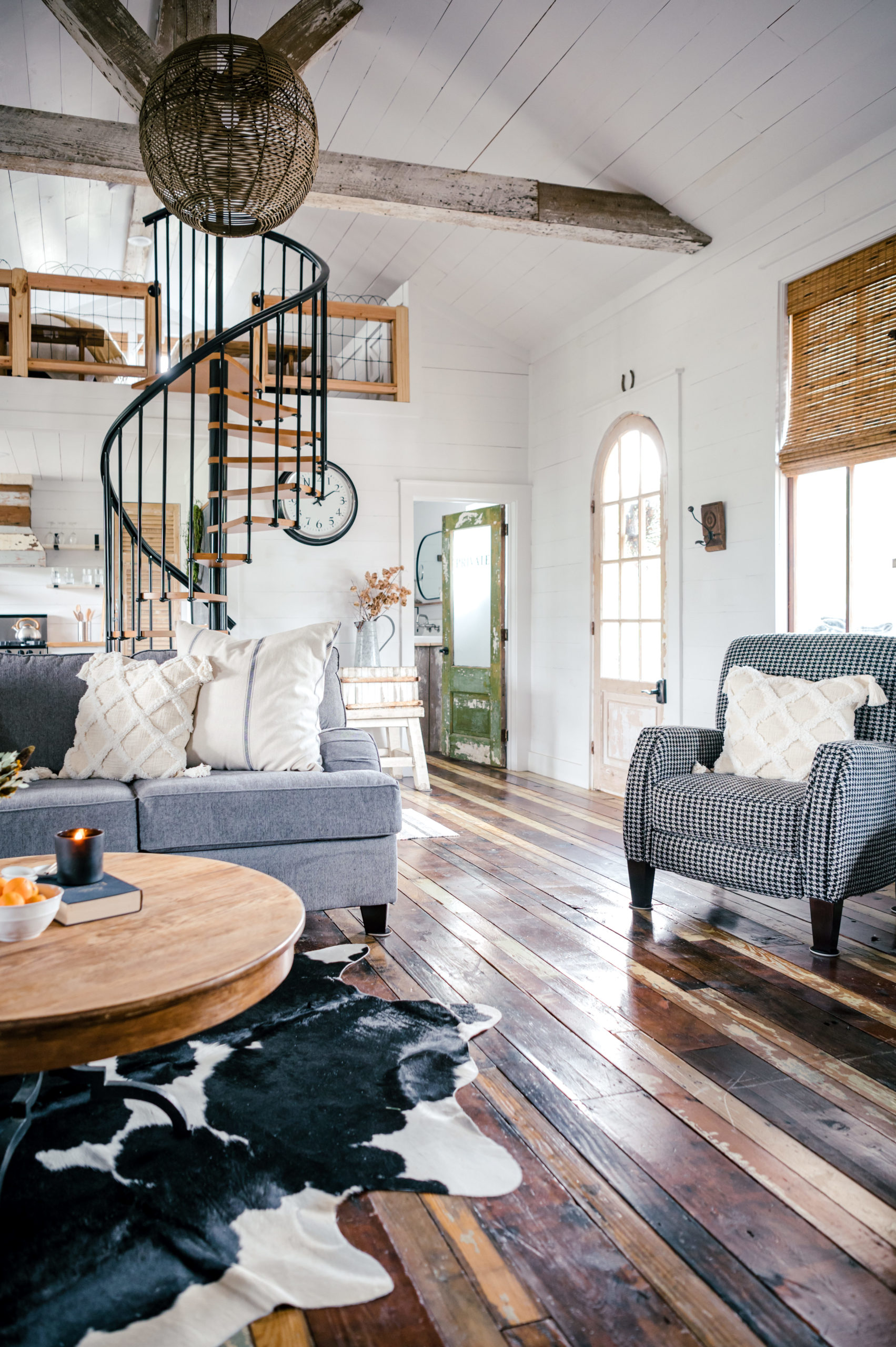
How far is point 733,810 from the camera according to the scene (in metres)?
2.98

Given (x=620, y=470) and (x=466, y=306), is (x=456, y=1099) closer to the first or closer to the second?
(x=620, y=470)

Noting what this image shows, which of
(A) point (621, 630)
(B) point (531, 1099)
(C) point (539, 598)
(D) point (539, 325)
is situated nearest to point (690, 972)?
(B) point (531, 1099)

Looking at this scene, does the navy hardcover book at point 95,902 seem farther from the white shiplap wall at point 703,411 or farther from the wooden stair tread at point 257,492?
the white shiplap wall at point 703,411

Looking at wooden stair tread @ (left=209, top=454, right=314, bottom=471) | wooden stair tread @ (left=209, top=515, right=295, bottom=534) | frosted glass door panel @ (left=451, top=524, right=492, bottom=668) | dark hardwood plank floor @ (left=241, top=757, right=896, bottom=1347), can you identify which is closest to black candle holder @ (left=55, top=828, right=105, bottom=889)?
dark hardwood plank floor @ (left=241, top=757, right=896, bottom=1347)

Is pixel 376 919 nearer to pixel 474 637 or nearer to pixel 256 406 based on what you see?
pixel 256 406

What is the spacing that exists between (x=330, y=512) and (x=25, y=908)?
5243 millimetres

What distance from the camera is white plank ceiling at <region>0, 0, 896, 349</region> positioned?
3.53 metres

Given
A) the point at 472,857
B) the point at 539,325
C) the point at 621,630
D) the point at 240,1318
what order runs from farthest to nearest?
the point at 539,325, the point at 621,630, the point at 472,857, the point at 240,1318

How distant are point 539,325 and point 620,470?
1.50 metres

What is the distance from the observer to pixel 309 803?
2.93 metres

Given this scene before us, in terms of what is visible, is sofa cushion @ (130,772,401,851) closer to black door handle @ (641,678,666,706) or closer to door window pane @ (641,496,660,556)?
black door handle @ (641,678,666,706)

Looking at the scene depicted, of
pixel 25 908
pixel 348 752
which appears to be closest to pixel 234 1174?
pixel 25 908

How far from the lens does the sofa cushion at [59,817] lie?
2682mm

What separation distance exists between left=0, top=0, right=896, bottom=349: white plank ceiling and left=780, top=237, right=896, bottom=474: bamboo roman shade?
0.51 m
